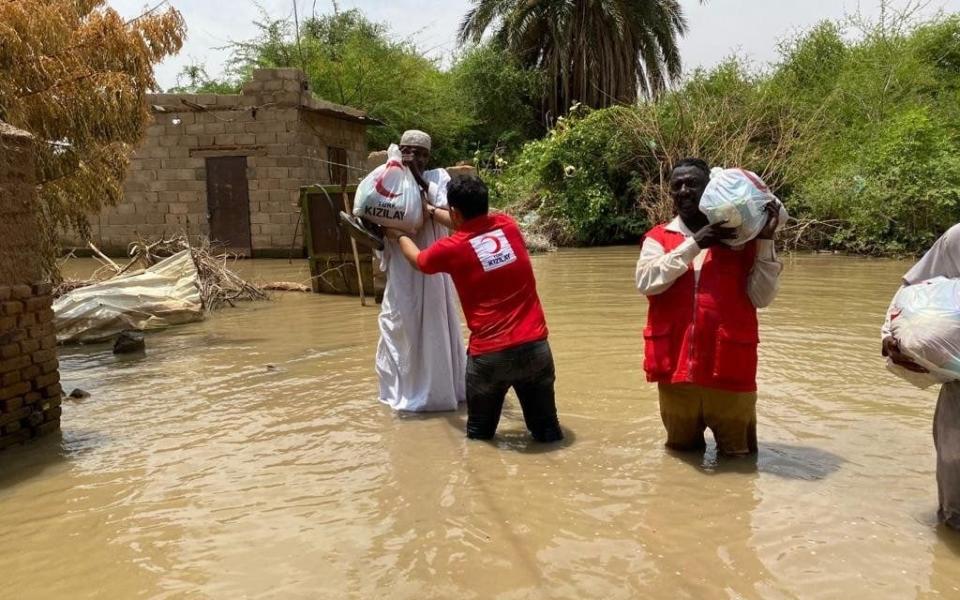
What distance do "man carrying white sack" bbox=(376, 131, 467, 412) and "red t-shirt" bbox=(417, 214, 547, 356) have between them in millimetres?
785

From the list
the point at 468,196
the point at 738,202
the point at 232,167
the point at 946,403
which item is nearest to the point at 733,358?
the point at 738,202

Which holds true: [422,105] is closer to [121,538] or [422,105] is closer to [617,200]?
[617,200]

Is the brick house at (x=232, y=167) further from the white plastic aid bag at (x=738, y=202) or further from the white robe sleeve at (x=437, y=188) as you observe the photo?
the white plastic aid bag at (x=738, y=202)

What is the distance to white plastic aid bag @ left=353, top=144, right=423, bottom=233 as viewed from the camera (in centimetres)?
459

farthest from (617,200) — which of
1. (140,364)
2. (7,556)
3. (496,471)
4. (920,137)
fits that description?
(7,556)

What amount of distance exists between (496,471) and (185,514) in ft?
4.78

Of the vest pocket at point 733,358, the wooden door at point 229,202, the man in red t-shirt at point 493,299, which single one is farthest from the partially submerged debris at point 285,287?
the vest pocket at point 733,358

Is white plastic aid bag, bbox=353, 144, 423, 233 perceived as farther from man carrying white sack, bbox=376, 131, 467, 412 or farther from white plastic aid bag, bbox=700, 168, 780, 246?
white plastic aid bag, bbox=700, 168, 780, 246

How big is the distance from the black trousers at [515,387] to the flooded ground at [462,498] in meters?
0.11

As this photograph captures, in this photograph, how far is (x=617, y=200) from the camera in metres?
19.6

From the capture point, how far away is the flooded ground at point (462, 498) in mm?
2732

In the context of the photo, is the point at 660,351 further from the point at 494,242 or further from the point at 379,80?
the point at 379,80

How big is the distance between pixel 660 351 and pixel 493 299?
92cm

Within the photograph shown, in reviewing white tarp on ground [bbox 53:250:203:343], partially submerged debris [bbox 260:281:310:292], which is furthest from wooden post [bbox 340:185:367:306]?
white tarp on ground [bbox 53:250:203:343]
